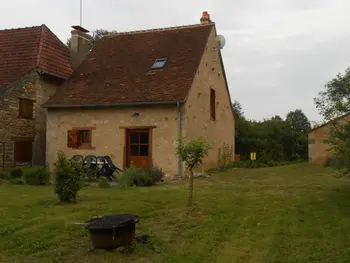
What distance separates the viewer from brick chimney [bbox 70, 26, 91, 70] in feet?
74.5

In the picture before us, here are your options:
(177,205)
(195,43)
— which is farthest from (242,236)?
(195,43)

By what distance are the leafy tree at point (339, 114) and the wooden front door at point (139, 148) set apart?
8.67 meters

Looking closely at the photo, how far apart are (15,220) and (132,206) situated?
2.42 m

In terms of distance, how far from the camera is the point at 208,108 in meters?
19.2

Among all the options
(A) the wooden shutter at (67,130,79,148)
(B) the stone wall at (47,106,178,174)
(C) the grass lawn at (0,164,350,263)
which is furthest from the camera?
(A) the wooden shutter at (67,130,79,148)

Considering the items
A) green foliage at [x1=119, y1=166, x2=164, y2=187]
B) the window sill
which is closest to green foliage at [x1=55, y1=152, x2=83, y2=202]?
green foliage at [x1=119, y1=166, x2=164, y2=187]

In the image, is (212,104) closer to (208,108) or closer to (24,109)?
(208,108)

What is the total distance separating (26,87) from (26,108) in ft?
3.18

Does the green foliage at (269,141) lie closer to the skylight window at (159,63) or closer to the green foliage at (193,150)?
the skylight window at (159,63)

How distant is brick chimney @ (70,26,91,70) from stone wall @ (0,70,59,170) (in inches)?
100

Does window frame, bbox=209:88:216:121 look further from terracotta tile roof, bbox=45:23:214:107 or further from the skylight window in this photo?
the skylight window

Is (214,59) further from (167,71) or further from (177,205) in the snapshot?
(177,205)

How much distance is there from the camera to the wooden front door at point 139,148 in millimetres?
16734

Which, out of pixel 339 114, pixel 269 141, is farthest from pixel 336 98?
pixel 269 141
